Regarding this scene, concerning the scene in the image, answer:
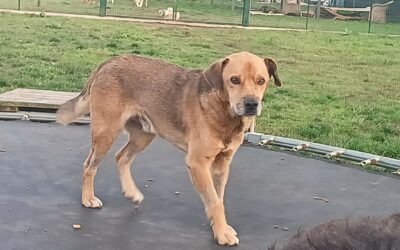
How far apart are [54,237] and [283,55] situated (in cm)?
950

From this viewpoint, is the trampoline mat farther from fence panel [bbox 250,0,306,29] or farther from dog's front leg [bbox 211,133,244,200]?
fence panel [bbox 250,0,306,29]

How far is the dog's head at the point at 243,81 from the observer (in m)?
3.51

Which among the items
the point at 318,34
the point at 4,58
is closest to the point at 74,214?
the point at 4,58

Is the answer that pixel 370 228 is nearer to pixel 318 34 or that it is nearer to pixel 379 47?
pixel 379 47

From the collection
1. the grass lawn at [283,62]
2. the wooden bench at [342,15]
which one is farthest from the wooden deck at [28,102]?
the wooden bench at [342,15]

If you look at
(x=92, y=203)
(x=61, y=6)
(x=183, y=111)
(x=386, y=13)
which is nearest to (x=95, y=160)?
(x=92, y=203)

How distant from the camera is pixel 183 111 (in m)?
3.91

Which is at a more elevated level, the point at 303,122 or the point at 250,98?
the point at 250,98

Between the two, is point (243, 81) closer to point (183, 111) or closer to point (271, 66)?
point (271, 66)

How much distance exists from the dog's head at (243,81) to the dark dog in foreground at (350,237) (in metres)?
2.39

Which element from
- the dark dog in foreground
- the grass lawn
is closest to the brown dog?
the dark dog in foreground

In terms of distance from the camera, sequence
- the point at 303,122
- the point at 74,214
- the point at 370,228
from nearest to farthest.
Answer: the point at 370,228 → the point at 74,214 → the point at 303,122

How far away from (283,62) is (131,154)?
7.74 meters

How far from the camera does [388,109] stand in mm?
8195
